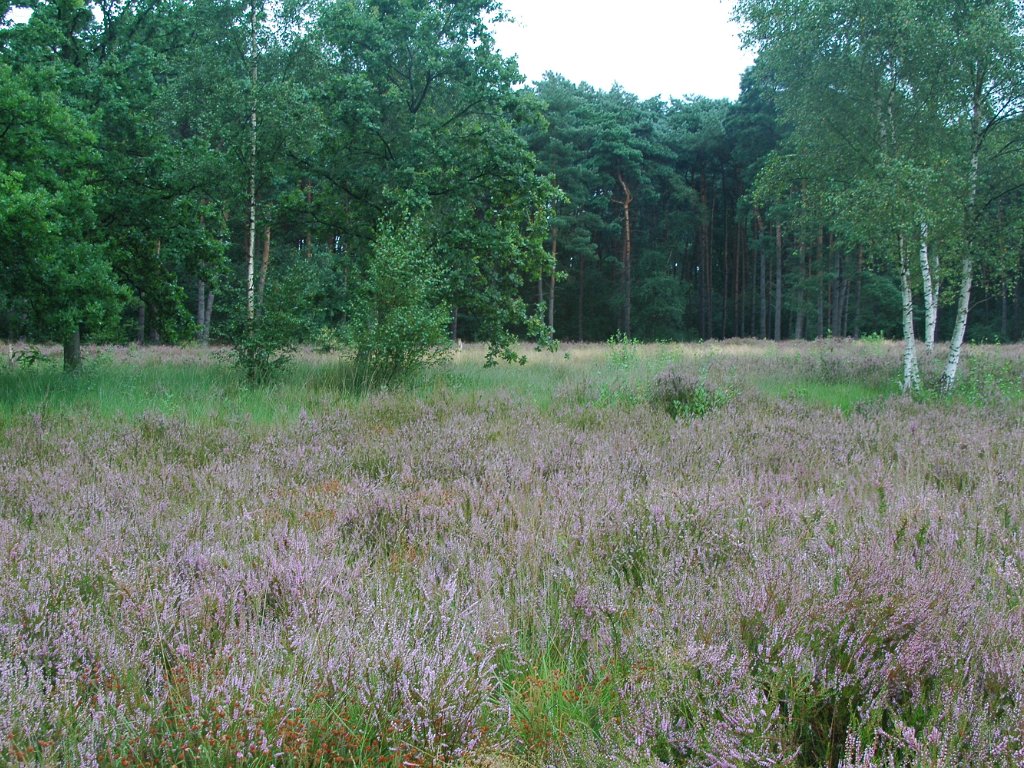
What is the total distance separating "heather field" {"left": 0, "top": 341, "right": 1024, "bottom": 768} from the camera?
1903mm

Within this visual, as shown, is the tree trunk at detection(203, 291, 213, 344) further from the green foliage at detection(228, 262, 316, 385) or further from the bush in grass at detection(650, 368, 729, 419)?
the bush in grass at detection(650, 368, 729, 419)

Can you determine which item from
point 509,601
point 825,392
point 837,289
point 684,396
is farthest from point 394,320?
point 837,289

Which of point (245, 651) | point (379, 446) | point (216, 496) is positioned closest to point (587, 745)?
point (245, 651)

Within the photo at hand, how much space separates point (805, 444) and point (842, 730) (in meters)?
4.75

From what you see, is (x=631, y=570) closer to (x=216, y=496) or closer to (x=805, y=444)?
(x=216, y=496)

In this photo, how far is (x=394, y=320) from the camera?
37.7 feet

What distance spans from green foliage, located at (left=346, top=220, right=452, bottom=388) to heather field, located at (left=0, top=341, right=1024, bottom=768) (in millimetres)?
5071

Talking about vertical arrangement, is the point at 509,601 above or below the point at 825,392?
below

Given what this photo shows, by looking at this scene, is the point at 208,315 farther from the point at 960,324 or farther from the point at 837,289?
the point at 837,289

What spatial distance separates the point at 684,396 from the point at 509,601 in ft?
23.0

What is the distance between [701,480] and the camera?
5094 mm

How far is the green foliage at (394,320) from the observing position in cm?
1150

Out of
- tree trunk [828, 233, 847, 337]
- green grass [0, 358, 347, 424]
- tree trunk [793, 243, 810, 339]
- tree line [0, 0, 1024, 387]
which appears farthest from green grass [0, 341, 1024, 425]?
tree trunk [793, 243, 810, 339]

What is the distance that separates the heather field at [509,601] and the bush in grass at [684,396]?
191cm
